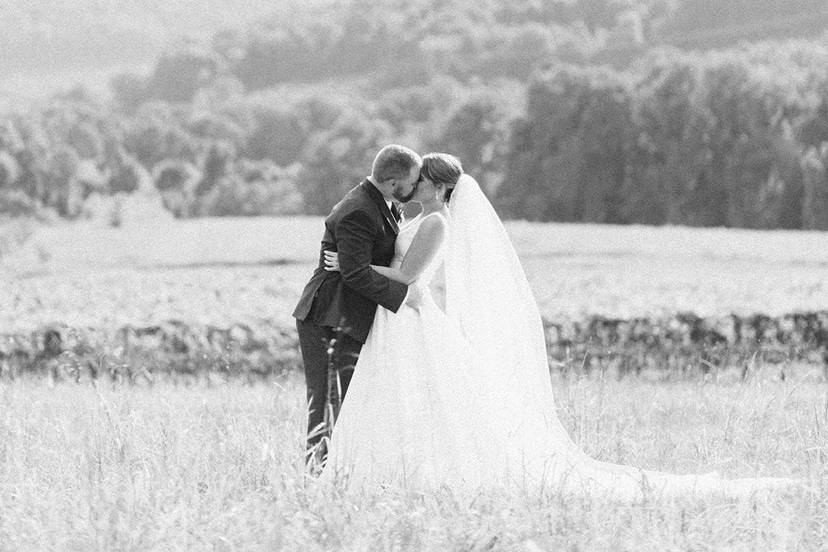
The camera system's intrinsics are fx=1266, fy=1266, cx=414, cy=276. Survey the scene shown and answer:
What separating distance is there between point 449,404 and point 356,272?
786 millimetres

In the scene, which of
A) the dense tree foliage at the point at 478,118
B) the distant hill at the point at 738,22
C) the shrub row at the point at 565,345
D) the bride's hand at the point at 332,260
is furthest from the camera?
the distant hill at the point at 738,22

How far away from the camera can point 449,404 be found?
589cm

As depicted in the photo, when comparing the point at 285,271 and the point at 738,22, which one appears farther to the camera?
the point at 738,22

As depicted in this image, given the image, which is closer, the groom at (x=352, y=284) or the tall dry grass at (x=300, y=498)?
the tall dry grass at (x=300, y=498)

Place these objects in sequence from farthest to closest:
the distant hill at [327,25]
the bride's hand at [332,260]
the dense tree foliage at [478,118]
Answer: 1. the distant hill at [327,25]
2. the dense tree foliage at [478,118]
3. the bride's hand at [332,260]

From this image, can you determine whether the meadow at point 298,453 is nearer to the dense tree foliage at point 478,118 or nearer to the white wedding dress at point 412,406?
the white wedding dress at point 412,406

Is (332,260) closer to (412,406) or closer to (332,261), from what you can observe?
(332,261)

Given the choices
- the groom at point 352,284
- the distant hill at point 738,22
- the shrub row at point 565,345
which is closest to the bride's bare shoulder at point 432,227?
the groom at point 352,284

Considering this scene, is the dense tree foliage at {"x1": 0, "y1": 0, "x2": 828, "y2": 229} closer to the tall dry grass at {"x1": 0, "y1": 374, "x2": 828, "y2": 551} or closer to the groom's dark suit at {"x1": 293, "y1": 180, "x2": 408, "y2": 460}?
the tall dry grass at {"x1": 0, "y1": 374, "x2": 828, "y2": 551}

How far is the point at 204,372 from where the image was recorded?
35.4 feet

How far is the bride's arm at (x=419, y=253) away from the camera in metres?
5.80

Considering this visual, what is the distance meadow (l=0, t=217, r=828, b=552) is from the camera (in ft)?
15.1

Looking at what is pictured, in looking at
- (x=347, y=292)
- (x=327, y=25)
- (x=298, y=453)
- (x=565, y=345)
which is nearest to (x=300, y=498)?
(x=298, y=453)

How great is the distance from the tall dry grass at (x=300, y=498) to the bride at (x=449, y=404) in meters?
0.30
